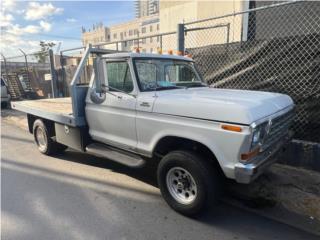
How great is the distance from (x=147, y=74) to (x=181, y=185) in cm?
166

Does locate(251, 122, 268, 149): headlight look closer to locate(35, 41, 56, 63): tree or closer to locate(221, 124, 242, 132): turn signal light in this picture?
locate(221, 124, 242, 132): turn signal light

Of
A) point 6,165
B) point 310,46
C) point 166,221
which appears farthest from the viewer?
point 6,165

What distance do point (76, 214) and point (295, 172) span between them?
346 cm

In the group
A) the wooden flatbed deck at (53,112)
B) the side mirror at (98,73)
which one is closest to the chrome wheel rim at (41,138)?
the wooden flatbed deck at (53,112)

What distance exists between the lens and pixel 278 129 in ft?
11.2

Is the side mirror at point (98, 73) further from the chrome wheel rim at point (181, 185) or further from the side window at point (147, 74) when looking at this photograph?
the chrome wheel rim at point (181, 185)

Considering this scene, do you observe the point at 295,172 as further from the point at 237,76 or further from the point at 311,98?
the point at 237,76

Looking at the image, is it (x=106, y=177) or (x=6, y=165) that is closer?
(x=106, y=177)

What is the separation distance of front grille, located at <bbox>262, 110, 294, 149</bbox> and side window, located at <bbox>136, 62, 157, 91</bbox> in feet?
5.55

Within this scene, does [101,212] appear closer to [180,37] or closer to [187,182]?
[187,182]

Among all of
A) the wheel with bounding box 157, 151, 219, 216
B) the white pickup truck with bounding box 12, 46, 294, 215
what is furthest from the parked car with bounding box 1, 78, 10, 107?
the wheel with bounding box 157, 151, 219, 216

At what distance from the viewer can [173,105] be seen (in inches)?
132

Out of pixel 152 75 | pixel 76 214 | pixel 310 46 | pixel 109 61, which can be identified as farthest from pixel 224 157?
pixel 310 46

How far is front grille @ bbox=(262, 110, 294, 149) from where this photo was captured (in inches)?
125
